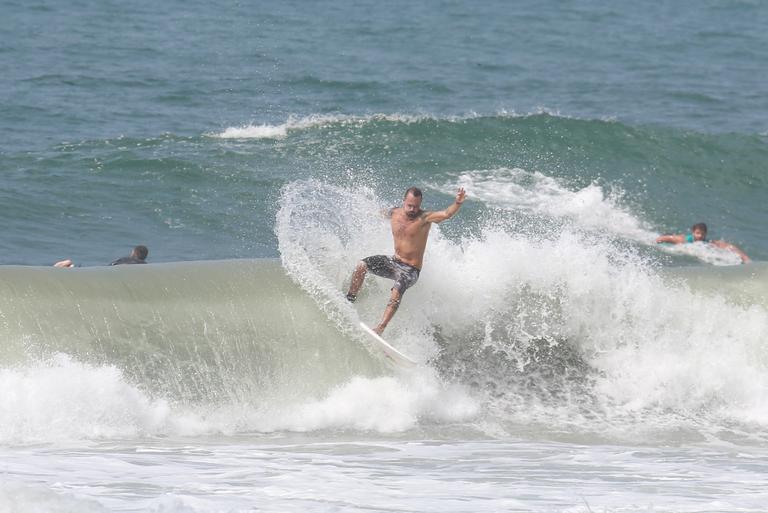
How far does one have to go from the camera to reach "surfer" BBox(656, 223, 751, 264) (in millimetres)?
17219

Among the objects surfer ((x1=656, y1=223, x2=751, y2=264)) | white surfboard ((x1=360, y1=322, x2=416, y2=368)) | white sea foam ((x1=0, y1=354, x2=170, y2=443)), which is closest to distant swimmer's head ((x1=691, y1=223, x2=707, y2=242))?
surfer ((x1=656, y1=223, x2=751, y2=264))

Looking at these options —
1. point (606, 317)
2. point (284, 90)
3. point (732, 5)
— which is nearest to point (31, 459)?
point (606, 317)

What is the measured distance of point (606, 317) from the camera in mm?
11914

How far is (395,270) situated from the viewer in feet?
34.9

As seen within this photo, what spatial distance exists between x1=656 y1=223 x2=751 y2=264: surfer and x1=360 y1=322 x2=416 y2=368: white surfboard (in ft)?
26.2

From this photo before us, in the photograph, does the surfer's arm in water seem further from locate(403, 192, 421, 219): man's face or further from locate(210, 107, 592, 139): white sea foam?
locate(403, 192, 421, 219): man's face

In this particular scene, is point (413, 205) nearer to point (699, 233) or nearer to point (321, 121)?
point (699, 233)

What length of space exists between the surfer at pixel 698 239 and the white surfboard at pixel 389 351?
26.2 ft

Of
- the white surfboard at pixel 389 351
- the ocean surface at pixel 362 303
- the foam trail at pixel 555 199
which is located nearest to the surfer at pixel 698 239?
the ocean surface at pixel 362 303

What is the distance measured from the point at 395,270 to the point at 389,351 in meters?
0.74

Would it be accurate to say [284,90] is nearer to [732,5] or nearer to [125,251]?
[125,251]

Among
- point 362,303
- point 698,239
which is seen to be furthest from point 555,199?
point 362,303

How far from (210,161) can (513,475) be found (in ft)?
39.5

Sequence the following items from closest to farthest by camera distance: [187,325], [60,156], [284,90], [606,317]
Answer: [187,325] < [606,317] < [60,156] < [284,90]
